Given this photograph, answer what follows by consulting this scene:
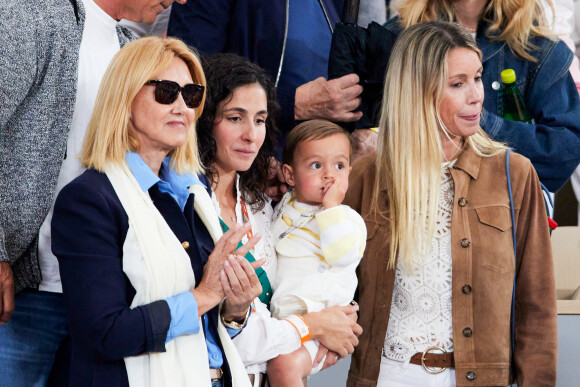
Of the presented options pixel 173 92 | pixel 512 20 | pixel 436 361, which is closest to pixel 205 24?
pixel 173 92

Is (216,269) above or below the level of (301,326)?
above

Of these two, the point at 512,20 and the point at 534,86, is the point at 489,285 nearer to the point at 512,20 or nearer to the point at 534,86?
the point at 534,86

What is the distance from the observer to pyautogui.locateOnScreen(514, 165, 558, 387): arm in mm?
2693

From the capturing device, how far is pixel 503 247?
9.06 ft

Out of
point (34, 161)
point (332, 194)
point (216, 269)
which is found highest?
point (34, 161)

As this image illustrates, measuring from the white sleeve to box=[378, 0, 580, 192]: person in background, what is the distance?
1.32m

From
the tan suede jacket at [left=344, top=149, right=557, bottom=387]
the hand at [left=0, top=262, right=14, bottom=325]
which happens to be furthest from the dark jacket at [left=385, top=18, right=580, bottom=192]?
the hand at [left=0, top=262, right=14, bottom=325]

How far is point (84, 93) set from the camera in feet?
8.53

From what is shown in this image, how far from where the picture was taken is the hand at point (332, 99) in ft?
9.96

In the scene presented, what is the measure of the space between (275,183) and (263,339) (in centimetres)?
74

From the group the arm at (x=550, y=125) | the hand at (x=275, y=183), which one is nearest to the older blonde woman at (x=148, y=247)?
the hand at (x=275, y=183)

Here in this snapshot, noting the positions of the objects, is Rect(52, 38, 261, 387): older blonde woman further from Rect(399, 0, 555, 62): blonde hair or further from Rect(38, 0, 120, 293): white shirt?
Rect(399, 0, 555, 62): blonde hair

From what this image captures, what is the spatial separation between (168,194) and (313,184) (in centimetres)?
66

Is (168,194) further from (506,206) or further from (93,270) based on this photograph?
(506,206)
